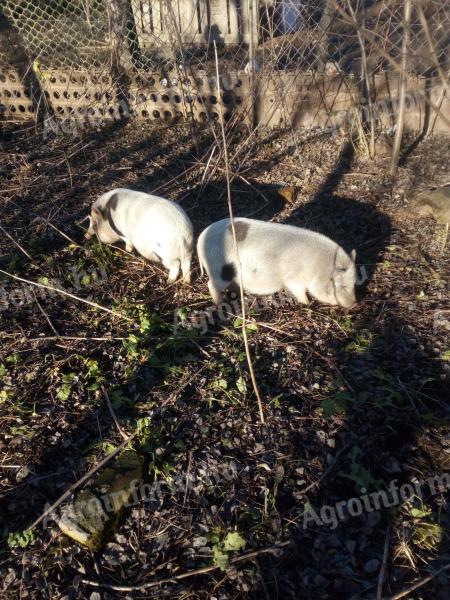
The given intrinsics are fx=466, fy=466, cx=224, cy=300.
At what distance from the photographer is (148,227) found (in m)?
4.96

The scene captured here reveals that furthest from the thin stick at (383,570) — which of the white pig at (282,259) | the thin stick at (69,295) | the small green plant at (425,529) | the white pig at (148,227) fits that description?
the white pig at (148,227)

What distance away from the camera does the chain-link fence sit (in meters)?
6.61

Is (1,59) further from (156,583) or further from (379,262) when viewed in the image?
(156,583)

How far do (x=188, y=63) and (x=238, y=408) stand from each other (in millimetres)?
5513

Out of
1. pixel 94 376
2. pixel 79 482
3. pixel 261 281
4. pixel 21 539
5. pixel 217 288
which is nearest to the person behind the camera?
pixel 21 539

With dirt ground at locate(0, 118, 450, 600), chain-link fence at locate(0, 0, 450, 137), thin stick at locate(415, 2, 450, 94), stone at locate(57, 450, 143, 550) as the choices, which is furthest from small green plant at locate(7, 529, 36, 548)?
chain-link fence at locate(0, 0, 450, 137)

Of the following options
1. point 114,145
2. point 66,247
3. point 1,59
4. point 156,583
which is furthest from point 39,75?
point 156,583

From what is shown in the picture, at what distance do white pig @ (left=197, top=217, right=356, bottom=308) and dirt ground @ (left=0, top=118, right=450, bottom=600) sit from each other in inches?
12.0

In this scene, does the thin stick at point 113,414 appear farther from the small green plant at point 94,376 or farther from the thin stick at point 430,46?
the thin stick at point 430,46

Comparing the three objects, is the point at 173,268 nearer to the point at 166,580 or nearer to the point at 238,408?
the point at 238,408

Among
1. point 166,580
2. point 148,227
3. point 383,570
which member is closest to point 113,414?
point 166,580

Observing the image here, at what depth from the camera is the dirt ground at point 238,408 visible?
299 cm

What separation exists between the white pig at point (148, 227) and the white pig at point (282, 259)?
32 cm

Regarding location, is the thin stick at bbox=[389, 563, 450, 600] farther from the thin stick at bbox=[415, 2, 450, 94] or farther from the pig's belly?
the thin stick at bbox=[415, 2, 450, 94]
